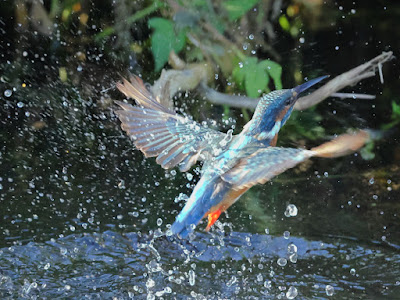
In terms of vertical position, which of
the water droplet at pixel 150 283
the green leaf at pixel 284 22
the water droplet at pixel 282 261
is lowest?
the water droplet at pixel 150 283

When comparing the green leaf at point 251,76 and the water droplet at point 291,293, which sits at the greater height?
the green leaf at point 251,76

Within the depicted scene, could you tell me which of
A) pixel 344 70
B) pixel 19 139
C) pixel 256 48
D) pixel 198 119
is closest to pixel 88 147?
pixel 19 139

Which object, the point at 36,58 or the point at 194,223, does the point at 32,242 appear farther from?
the point at 36,58

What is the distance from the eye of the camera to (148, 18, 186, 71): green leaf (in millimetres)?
3893

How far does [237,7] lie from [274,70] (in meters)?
0.43

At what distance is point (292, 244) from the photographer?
296 centimetres

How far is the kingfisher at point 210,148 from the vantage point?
7.45 feet

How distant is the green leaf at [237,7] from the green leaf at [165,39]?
29 centimetres

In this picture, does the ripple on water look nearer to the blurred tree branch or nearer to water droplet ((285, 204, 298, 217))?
water droplet ((285, 204, 298, 217))

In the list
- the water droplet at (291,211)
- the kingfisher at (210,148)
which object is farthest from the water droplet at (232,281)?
the water droplet at (291,211)

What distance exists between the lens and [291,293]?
247 cm

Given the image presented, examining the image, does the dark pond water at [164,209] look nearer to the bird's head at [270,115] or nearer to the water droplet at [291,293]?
the water droplet at [291,293]

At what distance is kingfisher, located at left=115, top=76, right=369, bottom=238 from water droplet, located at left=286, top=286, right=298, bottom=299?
388 millimetres

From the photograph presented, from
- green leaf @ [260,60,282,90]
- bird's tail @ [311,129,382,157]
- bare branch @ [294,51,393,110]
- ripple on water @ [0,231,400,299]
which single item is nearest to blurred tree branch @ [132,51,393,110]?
bare branch @ [294,51,393,110]
